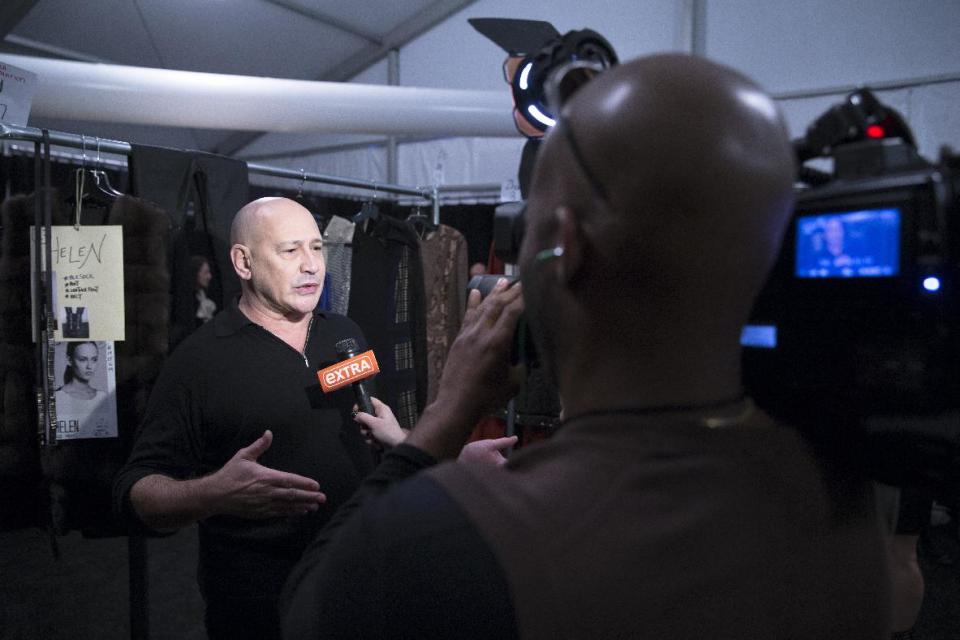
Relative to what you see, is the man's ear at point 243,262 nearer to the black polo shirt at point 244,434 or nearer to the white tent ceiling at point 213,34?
the black polo shirt at point 244,434

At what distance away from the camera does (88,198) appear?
1912mm

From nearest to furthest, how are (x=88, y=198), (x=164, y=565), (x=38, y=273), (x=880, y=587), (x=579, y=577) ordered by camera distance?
(x=579, y=577) < (x=880, y=587) < (x=38, y=273) < (x=88, y=198) < (x=164, y=565)

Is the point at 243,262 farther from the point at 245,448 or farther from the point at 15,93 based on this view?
the point at 15,93

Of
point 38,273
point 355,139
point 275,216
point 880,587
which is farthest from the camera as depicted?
point 355,139

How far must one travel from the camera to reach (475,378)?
701 millimetres

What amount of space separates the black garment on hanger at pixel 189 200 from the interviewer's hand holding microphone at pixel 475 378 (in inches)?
60.7

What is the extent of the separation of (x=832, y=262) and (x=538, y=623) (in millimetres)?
403

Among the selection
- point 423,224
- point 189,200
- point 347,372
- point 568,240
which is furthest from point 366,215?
point 568,240

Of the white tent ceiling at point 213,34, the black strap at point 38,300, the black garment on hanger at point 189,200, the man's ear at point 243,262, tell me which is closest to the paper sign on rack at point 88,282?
the black strap at point 38,300

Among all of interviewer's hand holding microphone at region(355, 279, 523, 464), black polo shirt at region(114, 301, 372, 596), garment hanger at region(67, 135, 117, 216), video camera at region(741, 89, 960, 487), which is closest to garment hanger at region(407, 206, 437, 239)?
garment hanger at region(67, 135, 117, 216)

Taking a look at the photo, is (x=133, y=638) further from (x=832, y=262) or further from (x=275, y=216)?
(x=832, y=262)

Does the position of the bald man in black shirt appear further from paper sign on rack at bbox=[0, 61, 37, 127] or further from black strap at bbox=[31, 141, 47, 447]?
paper sign on rack at bbox=[0, 61, 37, 127]

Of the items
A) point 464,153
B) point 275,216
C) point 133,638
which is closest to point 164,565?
point 133,638

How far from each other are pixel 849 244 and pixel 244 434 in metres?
1.29
